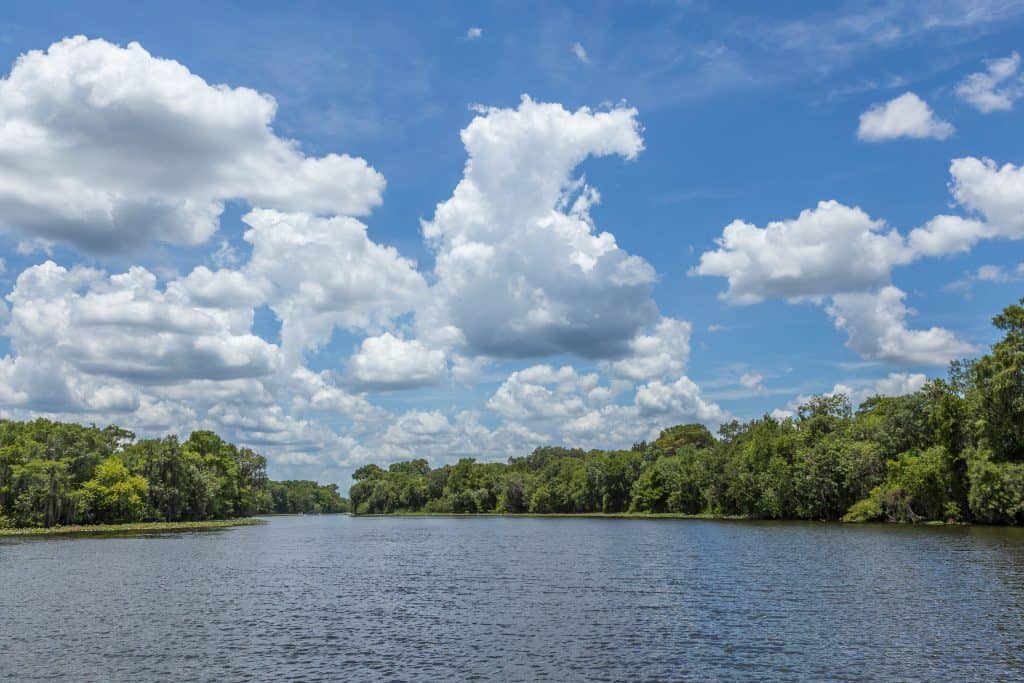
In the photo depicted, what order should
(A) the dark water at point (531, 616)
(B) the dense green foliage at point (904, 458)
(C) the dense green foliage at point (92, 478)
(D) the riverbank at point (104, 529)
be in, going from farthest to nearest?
(C) the dense green foliage at point (92, 478) < (D) the riverbank at point (104, 529) < (B) the dense green foliage at point (904, 458) < (A) the dark water at point (531, 616)

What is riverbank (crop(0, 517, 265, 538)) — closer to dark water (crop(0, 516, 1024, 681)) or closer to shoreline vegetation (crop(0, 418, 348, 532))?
shoreline vegetation (crop(0, 418, 348, 532))

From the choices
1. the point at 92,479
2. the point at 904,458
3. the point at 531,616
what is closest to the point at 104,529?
the point at 92,479

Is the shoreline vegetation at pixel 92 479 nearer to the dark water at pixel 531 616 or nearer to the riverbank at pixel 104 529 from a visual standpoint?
the riverbank at pixel 104 529

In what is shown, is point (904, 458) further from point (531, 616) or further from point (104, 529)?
point (104, 529)

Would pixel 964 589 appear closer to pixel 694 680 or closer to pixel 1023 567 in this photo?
pixel 1023 567

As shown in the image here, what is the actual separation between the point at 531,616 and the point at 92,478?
135798 mm

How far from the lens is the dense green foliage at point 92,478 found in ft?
436

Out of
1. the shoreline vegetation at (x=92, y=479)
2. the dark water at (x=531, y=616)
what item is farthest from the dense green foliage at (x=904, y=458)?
the shoreline vegetation at (x=92, y=479)

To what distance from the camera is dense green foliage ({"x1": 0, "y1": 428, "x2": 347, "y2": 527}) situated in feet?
436

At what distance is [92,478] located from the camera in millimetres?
149750

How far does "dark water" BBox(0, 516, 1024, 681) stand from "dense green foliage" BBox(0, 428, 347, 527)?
6036 cm

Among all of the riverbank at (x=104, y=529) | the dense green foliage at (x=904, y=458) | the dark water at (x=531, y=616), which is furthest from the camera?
the riverbank at (x=104, y=529)

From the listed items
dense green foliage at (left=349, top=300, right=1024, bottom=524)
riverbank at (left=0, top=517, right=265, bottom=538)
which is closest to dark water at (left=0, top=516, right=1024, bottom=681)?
dense green foliage at (left=349, top=300, right=1024, bottom=524)

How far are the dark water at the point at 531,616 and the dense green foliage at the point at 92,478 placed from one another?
60.4 meters
